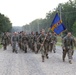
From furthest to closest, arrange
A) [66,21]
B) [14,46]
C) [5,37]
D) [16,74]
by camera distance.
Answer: [66,21] < [5,37] < [14,46] < [16,74]

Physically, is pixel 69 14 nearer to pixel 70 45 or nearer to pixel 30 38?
pixel 30 38

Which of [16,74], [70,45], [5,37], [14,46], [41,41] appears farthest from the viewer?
[5,37]

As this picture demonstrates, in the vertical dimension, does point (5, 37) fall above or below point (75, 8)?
below

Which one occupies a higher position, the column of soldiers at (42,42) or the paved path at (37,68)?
the column of soldiers at (42,42)

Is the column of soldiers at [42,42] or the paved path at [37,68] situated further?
the column of soldiers at [42,42]

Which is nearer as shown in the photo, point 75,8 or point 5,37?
point 5,37

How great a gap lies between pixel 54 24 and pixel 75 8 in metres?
89.7

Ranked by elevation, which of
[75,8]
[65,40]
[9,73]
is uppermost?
[75,8]

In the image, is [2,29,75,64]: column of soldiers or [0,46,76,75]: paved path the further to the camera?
[2,29,75,64]: column of soldiers

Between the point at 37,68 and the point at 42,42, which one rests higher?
the point at 42,42

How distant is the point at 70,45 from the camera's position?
715 inches

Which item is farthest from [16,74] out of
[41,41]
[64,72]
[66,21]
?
[66,21]

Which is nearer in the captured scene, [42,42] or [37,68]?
[37,68]

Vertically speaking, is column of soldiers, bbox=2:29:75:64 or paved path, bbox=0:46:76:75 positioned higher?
column of soldiers, bbox=2:29:75:64
